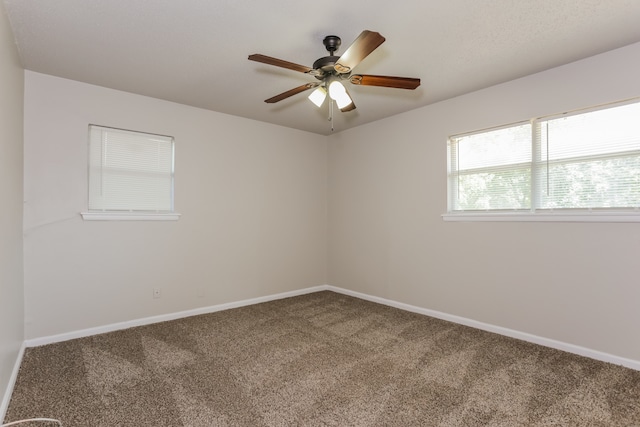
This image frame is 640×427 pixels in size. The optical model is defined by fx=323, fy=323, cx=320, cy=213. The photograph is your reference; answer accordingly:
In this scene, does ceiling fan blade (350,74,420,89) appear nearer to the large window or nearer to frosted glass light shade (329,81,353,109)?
frosted glass light shade (329,81,353,109)

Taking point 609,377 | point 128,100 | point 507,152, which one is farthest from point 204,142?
point 609,377

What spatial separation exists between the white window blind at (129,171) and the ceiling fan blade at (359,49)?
2493 millimetres

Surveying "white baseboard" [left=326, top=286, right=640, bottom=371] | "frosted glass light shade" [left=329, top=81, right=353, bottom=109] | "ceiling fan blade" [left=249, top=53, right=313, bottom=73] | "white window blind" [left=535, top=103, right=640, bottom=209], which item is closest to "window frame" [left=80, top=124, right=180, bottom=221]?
"ceiling fan blade" [left=249, top=53, right=313, bottom=73]

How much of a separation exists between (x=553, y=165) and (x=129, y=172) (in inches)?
164

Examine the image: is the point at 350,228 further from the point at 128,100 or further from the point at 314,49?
the point at 128,100

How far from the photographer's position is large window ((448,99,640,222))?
8.35 ft

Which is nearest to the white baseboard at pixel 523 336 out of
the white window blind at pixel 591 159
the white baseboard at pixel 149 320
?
the white window blind at pixel 591 159

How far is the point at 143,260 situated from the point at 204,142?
60.2 inches

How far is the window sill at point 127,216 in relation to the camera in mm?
3176

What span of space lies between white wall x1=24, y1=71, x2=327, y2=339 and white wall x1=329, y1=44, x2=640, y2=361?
702 millimetres

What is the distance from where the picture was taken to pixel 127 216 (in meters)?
3.39

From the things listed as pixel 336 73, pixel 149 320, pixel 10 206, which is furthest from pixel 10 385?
pixel 336 73

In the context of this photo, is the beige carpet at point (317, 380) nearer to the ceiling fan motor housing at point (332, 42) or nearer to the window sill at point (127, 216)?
the window sill at point (127, 216)

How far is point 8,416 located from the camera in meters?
1.88
